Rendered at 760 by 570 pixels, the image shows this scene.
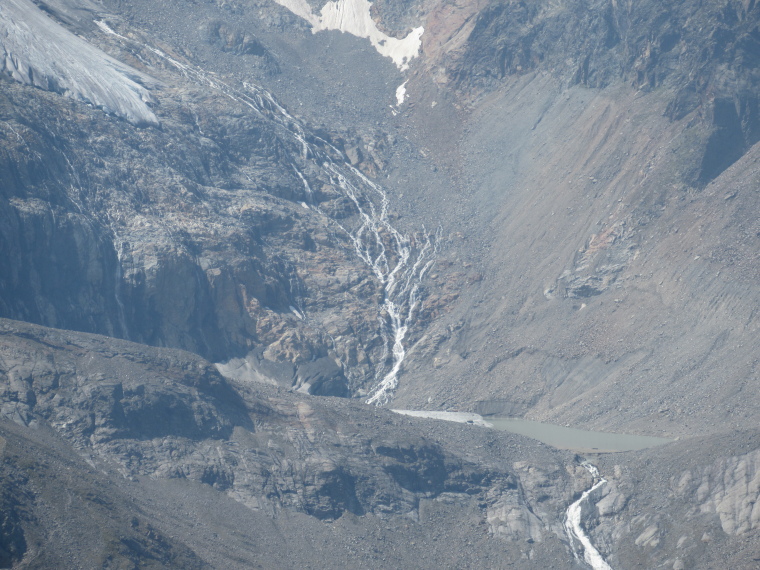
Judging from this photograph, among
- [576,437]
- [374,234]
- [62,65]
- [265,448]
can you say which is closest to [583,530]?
[576,437]

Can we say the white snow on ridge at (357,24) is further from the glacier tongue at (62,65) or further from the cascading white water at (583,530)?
the cascading white water at (583,530)

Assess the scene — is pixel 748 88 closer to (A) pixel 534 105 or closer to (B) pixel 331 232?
(A) pixel 534 105

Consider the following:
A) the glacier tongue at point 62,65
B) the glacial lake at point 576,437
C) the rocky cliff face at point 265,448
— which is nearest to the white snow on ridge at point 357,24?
the glacier tongue at point 62,65

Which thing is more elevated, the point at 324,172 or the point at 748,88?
the point at 748,88

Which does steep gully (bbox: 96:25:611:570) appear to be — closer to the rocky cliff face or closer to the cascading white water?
the rocky cliff face

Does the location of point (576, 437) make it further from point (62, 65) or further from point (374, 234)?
point (62, 65)

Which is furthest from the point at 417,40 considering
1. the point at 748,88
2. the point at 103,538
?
the point at 103,538
